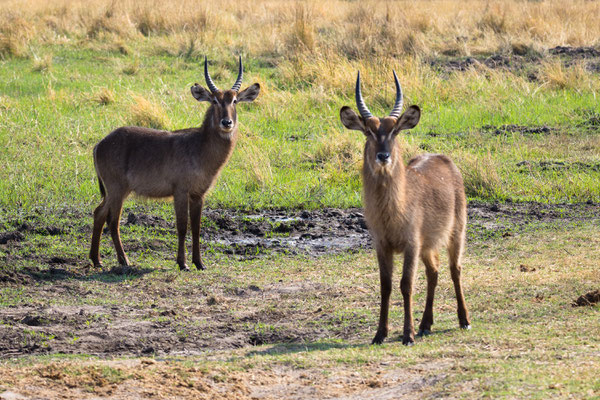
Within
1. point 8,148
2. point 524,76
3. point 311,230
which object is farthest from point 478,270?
point 524,76

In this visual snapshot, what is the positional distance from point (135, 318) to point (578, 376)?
3.49 meters

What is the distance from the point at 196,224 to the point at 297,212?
2.06 meters

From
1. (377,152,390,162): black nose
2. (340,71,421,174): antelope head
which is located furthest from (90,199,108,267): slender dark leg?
(377,152,390,162): black nose

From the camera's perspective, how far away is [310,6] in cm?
2400

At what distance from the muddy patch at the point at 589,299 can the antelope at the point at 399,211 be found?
91cm

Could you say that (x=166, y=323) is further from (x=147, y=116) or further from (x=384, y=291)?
(x=147, y=116)

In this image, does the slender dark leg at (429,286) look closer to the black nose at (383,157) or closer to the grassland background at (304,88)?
the black nose at (383,157)

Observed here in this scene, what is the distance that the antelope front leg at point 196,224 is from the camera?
9.12 meters

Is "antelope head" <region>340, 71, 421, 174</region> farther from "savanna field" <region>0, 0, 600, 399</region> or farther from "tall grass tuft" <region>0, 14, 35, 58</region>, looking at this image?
"tall grass tuft" <region>0, 14, 35, 58</region>

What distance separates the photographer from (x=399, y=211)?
6.41 metres

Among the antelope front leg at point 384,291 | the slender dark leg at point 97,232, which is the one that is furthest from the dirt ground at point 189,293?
the antelope front leg at point 384,291

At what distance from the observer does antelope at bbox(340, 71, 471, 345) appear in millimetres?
6375

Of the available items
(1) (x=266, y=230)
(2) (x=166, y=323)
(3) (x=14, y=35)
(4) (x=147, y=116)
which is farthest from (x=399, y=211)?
(3) (x=14, y=35)

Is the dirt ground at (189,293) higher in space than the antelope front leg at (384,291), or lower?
lower
